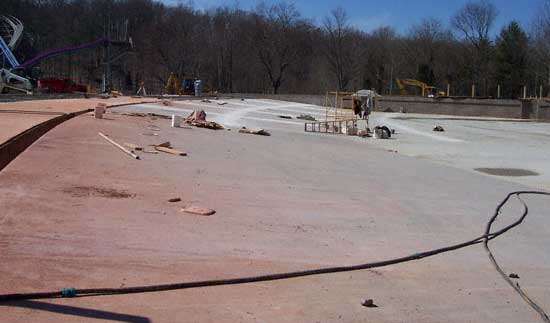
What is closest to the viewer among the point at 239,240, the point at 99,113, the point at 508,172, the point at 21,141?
the point at 239,240

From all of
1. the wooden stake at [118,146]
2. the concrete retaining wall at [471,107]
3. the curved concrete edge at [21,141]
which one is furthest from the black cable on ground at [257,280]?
the concrete retaining wall at [471,107]

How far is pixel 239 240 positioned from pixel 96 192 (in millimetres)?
2882

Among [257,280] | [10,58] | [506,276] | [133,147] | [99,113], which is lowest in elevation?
[506,276]

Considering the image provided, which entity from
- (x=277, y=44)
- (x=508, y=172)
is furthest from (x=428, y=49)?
(x=508, y=172)

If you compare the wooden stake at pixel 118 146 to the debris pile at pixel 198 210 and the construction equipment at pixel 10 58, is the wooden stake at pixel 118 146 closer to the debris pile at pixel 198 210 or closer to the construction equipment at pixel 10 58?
the debris pile at pixel 198 210

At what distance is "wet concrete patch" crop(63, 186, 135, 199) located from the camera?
1019 centimetres

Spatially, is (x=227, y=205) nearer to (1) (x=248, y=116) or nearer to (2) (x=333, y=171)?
(2) (x=333, y=171)

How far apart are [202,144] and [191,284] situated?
1464cm

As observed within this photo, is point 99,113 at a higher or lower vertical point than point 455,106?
lower

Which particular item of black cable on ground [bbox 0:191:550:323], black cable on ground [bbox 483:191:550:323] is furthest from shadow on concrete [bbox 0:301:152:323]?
black cable on ground [bbox 483:191:550:323]

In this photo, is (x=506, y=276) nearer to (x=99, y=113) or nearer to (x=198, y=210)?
(x=198, y=210)

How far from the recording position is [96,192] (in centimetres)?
1046

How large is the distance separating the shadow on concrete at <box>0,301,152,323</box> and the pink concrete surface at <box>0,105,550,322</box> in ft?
0.06

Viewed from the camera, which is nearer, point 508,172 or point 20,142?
point 20,142
